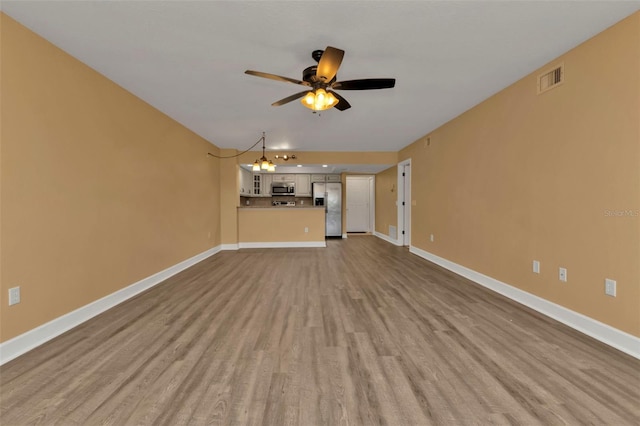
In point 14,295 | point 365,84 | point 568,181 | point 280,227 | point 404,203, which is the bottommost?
point 14,295

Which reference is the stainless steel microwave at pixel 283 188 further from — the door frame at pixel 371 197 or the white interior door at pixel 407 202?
the white interior door at pixel 407 202

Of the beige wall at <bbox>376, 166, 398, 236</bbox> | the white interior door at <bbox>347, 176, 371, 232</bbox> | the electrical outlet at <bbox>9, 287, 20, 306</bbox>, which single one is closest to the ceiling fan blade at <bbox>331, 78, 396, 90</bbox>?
the electrical outlet at <bbox>9, 287, 20, 306</bbox>

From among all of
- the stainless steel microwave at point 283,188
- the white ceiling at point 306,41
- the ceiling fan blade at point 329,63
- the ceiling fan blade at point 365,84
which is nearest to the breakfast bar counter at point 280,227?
the stainless steel microwave at point 283,188

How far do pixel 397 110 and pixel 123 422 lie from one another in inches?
160

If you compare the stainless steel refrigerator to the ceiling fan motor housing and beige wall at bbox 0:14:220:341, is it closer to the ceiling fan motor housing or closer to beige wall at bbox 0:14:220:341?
beige wall at bbox 0:14:220:341

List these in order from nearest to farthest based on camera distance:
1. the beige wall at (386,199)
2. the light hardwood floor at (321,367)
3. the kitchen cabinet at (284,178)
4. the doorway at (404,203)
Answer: the light hardwood floor at (321,367), the doorway at (404,203), the beige wall at (386,199), the kitchen cabinet at (284,178)

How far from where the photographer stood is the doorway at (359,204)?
9.52 m

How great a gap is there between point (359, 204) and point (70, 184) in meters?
8.14

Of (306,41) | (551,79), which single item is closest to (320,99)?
(306,41)

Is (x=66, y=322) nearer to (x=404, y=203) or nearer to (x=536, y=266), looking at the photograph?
(x=536, y=266)

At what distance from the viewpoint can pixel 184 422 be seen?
4.14 ft

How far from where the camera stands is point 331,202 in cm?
816

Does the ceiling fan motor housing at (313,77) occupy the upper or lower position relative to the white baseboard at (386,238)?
upper

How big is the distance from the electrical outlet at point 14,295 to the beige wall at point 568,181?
4433 mm
